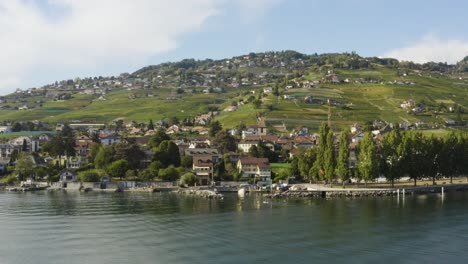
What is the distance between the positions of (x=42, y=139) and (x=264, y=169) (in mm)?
63357

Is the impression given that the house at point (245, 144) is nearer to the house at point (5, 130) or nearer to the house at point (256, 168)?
the house at point (256, 168)

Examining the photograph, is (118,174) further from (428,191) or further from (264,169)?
(428,191)

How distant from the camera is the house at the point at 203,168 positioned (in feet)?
311

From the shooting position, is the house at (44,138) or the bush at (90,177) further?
the house at (44,138)

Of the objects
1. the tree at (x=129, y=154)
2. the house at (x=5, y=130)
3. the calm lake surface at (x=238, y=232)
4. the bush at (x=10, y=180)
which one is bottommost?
the calm lake surface at (x=238, y=232)

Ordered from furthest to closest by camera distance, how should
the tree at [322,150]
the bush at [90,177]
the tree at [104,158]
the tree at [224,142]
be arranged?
the tree at [224,142] < the tree at [104,158] < the bush at [90,177] < the tree at [322,150]

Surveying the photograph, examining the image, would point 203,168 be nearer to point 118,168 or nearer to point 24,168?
point 118,168

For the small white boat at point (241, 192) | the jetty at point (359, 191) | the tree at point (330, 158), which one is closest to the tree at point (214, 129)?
the small white boat at point (241, 192)

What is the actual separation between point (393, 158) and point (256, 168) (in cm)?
2686

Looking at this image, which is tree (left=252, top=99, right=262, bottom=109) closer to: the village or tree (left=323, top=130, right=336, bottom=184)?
the village

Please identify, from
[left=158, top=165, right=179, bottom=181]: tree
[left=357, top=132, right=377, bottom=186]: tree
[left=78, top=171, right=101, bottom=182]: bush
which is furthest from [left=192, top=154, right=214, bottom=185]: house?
[left=357, top=132, right=377, bottom=186]: tree

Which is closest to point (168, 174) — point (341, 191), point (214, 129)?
point (341, 191)

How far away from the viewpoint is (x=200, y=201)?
70.6 m

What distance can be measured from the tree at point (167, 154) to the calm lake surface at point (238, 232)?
31.9m
